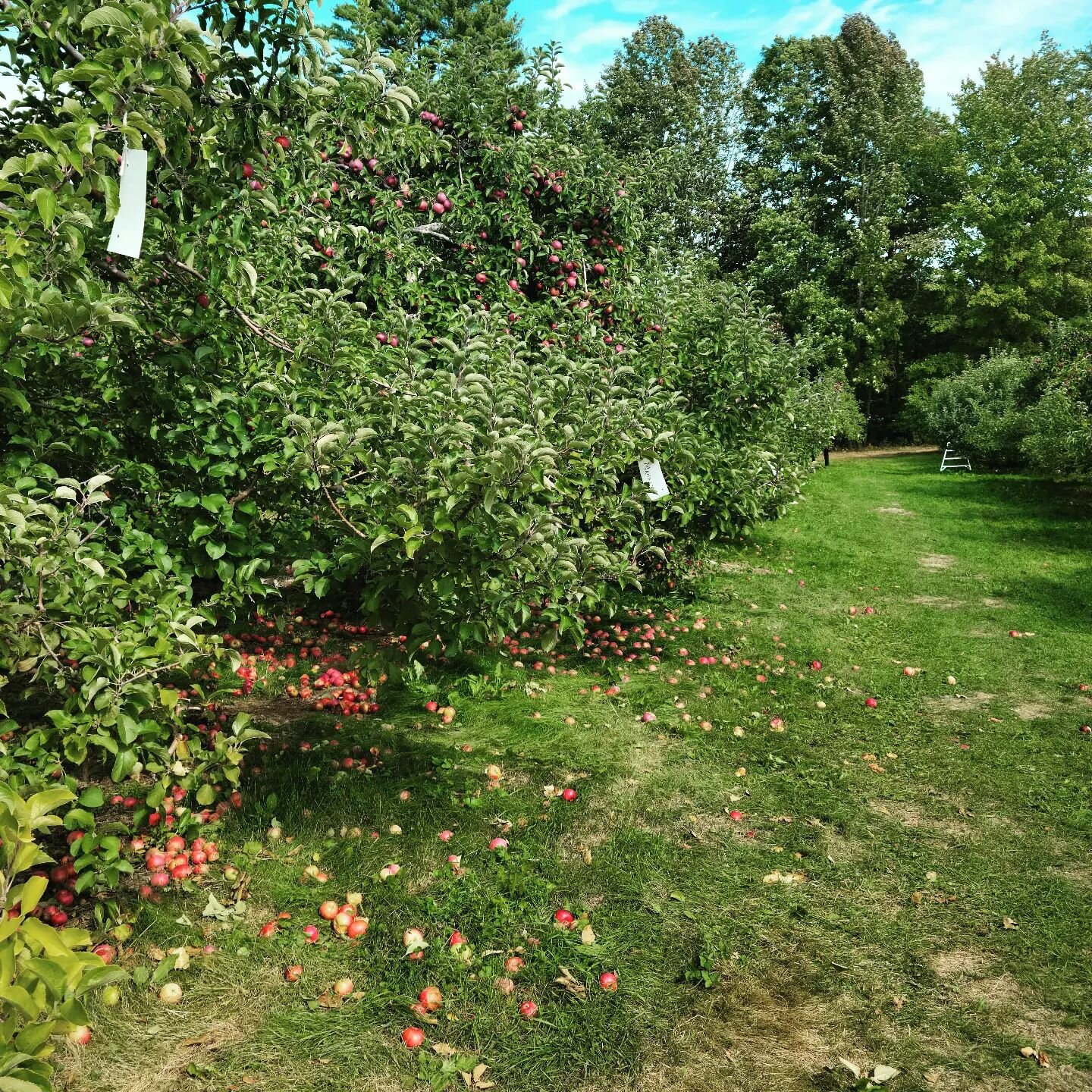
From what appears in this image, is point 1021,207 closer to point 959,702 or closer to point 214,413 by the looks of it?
point 959,702

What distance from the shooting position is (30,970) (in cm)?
108

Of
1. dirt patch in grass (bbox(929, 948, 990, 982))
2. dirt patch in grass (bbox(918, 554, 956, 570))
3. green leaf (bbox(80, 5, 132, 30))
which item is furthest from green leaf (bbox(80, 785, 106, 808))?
dirt patch in grass (bbox(918, 554, 956, 570))

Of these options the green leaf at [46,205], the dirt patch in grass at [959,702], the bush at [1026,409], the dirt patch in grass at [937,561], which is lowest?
the dirt patch in grass at [959,702]

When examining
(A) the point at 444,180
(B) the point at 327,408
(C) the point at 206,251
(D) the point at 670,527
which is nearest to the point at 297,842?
(B) the point at 327,408

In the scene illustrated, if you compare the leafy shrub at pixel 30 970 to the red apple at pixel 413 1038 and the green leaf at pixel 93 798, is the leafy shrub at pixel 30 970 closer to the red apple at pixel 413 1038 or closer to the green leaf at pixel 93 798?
the green leaf at pixel 93 798

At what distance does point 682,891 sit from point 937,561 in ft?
25.6

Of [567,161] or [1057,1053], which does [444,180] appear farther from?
[1057,1053]

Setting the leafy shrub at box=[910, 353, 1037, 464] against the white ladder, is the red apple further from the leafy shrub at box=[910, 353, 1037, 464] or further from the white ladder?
the white ladder

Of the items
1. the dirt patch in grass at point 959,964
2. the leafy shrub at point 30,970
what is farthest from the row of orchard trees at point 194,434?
the dirt patch in grass at point 959,964

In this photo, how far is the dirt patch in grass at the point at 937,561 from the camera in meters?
Answer: 9.52

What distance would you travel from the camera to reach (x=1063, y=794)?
13.9ft

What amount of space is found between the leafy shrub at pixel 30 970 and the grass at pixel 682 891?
149 cm

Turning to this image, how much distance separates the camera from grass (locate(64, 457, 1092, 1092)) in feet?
8.13

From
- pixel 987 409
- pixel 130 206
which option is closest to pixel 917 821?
pixel 130 206
